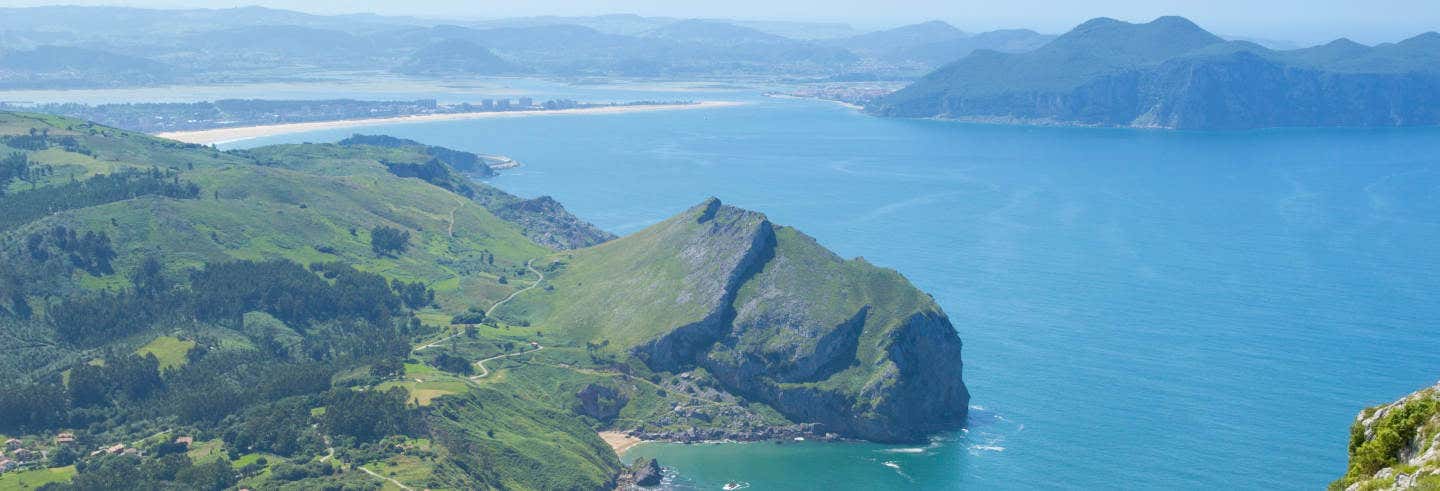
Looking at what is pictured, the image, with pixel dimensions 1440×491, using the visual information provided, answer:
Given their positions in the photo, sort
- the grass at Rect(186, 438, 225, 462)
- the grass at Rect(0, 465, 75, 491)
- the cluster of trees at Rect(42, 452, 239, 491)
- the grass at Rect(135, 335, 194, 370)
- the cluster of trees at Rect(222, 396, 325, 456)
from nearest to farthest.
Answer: the cluster of trees at Rect(42, 452, 239, 491) → the grass at Rect(0, 465, 75, 491) → the grass at Rect(186, 438, 225, 462) → the cluster of trees at Rect(222, 396, 325, 456) → the grass at Rect(135, 335, 194, 370)

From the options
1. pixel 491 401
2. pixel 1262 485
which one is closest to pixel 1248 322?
pixel 1262 485

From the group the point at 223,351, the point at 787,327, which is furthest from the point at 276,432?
the point at 787,327

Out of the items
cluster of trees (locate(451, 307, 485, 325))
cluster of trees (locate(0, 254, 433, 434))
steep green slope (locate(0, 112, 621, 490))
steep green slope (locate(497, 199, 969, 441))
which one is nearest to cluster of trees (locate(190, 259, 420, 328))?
cluster of trees (locate(0, 254, 433, 434))

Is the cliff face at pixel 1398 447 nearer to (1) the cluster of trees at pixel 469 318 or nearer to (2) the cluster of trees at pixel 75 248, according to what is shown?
(1) the cluster of trees at pixel 469 318

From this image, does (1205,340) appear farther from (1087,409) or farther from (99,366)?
(99,366)

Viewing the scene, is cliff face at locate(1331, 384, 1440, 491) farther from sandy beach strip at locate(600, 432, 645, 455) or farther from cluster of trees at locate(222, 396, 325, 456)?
sandy beach strip at locate(600, 432, 645, 455)
